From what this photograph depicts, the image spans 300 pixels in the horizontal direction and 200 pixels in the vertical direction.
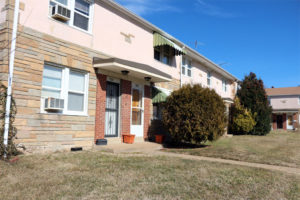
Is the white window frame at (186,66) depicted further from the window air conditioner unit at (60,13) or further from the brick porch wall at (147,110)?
the window air conditioner unit at (60,13)

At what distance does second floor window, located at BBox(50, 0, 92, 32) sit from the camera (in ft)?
28.8

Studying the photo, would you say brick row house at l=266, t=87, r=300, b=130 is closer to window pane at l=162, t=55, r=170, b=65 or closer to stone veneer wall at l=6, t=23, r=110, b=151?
window pane at l=162, t=55, r=170, b=65

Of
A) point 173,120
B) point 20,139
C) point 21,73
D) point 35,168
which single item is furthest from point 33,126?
point 173,120

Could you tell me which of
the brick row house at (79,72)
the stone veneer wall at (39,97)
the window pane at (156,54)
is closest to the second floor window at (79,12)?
the brick row house at (79,72)

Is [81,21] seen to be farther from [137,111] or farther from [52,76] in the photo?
[137,111]

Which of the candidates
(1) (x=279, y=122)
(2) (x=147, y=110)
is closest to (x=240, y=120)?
(2) (x=147, y=110)

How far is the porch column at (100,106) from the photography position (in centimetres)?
946

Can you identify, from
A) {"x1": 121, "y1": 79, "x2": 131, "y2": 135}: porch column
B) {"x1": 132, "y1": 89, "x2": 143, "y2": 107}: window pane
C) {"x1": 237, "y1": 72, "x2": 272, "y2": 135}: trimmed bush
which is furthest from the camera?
{"x1": 237, "y1": 72, "x2": 272, "y2": 135}: trimmed bush

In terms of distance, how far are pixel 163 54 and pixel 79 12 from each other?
21.1ft

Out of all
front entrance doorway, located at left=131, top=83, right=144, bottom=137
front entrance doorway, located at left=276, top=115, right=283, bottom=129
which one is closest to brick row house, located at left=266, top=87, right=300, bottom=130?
front entrance doorway, located at left=276, top=115, right=283, bottom=129

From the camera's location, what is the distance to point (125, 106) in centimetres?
1098

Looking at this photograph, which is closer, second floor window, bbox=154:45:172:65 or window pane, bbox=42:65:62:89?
window pane, bbox=42:65:62:89

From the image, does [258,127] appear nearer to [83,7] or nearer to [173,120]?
[173,120]

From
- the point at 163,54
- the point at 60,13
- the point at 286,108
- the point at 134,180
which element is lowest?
the point at 134,180
